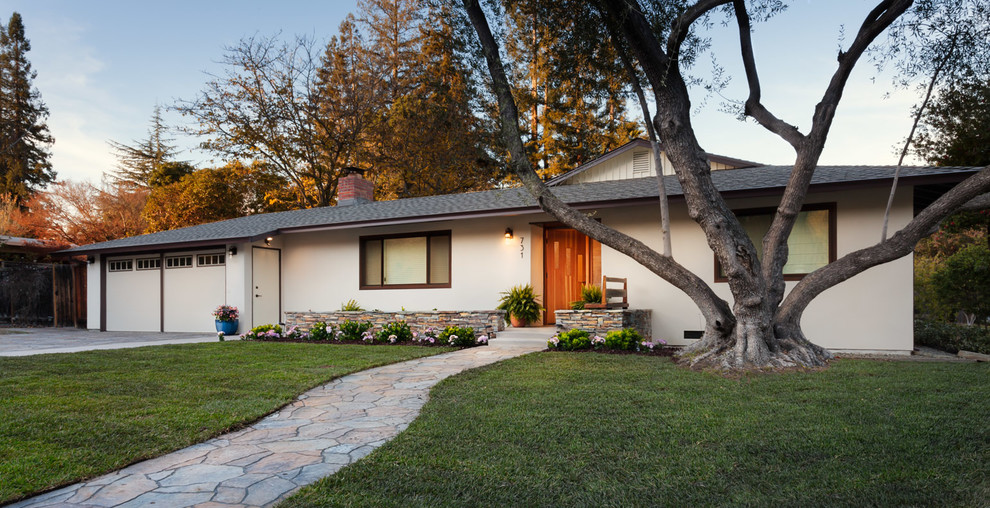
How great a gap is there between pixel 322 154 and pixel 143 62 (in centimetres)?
768

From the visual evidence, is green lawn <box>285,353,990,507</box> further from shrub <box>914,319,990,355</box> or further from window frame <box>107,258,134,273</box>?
window frame <box>107,258,134,273</box>

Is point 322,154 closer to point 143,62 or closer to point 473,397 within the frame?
point 143,62

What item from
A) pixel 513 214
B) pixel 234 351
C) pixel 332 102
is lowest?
pixel 234 351

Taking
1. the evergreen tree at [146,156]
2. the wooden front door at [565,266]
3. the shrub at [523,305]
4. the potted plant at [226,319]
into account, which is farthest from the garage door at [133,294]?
the evergreen tree at [146,156]

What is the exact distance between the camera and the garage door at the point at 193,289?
1271cm

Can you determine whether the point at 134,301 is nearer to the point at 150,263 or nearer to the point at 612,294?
the point at 150,263

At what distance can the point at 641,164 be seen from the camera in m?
11.9

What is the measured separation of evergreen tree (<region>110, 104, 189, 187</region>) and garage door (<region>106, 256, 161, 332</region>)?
18387 mm

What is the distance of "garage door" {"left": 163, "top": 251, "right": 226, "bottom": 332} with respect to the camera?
12.7m

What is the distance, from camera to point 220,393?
4.87 m

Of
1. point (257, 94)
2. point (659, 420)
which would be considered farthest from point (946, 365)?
point (257, 94)

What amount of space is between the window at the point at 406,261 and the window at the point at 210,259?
3.46 meters

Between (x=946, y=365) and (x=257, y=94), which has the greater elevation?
(x=257, y=94)

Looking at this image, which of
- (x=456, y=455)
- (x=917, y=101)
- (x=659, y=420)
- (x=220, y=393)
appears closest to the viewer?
(x=456, y=455)
